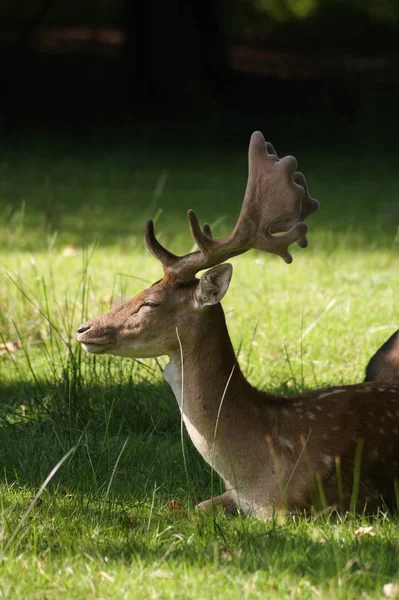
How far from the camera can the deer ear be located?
439 centimetres

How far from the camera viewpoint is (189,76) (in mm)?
19844

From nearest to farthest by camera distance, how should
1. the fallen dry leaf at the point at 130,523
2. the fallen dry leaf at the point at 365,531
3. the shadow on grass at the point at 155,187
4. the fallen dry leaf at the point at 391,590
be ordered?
the fallen dry leaf at the point at 391,590 → the fallen dry leaf at the point at 365,531 → the fallen dry leaf at the point at 130,523 → the shadow on grass at the point at 155,187

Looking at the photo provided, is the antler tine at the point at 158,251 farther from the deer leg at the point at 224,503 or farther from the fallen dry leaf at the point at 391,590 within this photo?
the fallen dry leaf at the point at 391,590

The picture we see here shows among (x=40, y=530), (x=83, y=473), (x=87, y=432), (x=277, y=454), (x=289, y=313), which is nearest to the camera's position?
(x=40, y=530)

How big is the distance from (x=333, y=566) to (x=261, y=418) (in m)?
0.96

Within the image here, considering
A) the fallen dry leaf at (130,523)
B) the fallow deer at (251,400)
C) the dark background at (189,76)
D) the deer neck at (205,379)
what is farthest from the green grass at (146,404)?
the dark background at (189,76)

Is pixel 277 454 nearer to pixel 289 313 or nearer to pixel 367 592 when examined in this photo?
pixel 367 592

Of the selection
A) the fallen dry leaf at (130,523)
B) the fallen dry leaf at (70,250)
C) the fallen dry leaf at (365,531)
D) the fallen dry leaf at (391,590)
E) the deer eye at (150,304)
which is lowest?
the fallen dry leaf at (70,250)

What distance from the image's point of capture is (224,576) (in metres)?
3.68

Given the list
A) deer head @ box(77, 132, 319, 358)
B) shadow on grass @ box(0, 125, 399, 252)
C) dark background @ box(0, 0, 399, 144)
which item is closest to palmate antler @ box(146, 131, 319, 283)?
deer head @ box(77, 132, 319, 358)

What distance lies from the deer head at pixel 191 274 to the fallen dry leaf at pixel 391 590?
1.40m

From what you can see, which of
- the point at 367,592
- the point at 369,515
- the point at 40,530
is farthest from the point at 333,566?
the point at 40,530

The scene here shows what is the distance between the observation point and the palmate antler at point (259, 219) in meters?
4.57

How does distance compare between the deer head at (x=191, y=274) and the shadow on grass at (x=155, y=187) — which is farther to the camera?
the shadow on grass at (x=155, y=187)
